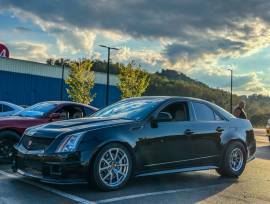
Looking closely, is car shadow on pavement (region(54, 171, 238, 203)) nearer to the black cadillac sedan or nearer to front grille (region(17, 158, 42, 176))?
the black cadillac sedan

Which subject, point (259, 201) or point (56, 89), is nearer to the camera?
point (259, 201)

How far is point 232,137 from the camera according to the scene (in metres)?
9.26

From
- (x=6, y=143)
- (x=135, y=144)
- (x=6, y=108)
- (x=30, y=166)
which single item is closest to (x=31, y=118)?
(x=6, y=143)

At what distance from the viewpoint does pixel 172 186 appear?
320 inches

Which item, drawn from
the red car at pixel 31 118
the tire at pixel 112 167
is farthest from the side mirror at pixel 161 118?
the red car at pixel 31 118

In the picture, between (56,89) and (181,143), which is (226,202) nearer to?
(181,143)

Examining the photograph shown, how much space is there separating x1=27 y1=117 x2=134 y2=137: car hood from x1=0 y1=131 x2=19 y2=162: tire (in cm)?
246

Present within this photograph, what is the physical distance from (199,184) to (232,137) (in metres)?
1.31

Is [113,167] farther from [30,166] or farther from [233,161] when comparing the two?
[233,161]

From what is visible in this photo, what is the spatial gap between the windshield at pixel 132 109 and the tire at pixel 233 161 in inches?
70.3

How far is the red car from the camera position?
10195 millimetres

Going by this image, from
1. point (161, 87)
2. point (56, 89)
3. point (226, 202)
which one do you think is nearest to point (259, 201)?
point (226, 202)

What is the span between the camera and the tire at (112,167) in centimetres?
726

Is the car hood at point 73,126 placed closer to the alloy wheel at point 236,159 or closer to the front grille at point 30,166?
the front grille at point 30,166
